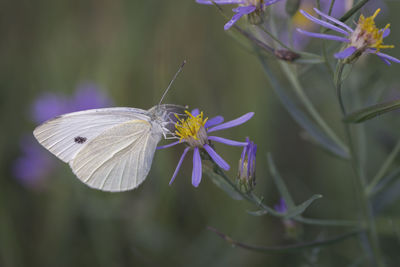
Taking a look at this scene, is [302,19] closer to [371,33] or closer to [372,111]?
[371,33]

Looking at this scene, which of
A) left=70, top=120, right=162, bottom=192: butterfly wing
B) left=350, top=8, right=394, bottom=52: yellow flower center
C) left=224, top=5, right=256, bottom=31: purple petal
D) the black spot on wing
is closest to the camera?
left=350, top=8, right=394, bottom=52: yellow flower center

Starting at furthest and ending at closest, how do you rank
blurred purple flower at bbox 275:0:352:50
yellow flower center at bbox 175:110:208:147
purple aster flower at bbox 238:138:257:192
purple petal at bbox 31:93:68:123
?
1. blurred purple flower at bbox 275:0:352:50
2. purple petal at bbox 31:93:68:123
3. yellow flower center at bbox 175:110:208:147
4. purple aster flower at bbox 238:138:257:192

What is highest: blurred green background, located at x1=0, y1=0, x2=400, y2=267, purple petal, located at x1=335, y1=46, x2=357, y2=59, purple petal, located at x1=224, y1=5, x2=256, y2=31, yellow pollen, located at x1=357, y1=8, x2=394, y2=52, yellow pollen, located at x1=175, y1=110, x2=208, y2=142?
purple petal, located at x1=224, y1=5, x2=256, y2=31

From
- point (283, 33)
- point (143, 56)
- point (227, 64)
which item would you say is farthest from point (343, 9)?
point (143, 56)

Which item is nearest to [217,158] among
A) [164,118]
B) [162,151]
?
[164,118]

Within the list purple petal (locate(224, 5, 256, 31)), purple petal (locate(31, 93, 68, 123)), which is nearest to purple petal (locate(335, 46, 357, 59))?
purple petal (locate(224, 5, 256, 31))

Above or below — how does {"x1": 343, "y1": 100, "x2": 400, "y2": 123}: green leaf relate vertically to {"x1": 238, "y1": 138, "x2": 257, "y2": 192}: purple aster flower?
above

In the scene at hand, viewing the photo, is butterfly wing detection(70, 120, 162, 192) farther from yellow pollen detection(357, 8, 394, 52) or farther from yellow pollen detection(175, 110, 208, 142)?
yellow pollen detection(357, 8, 394, 52)
